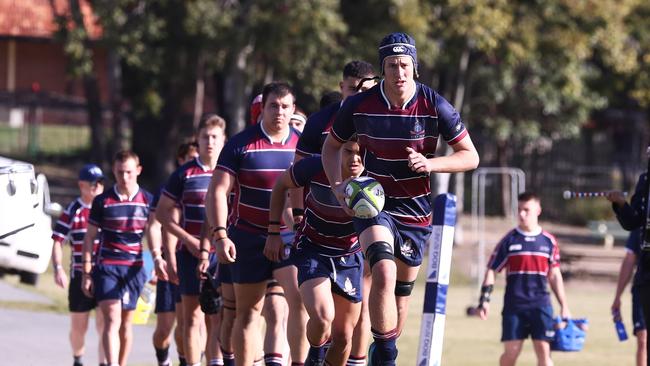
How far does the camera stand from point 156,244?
12461 millimetres

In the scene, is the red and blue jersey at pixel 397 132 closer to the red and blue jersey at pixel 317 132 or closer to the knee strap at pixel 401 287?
the knee strap at pixel 401 287

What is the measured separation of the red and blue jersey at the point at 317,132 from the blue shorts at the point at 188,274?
90.9 inches

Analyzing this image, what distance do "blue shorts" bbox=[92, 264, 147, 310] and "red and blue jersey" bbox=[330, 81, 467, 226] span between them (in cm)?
417

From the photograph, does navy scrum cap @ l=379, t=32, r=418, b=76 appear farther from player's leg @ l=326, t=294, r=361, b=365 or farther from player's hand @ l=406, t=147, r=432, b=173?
player's leg @ l=326, t=294, r=361, b=365

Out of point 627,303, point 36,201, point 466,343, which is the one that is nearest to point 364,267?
point 36,201

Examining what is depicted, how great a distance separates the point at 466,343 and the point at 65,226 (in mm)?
5943

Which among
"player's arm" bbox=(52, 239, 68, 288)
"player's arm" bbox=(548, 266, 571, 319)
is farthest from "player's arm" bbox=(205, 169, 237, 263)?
"player's arm" bbox=(52, 239, 68, 288)

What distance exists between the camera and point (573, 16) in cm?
3158

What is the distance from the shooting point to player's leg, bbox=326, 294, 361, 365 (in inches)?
373

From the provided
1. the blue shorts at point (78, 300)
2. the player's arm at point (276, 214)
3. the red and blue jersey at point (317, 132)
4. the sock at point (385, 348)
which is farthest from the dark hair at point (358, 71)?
the blue shorts at point (78, 300)

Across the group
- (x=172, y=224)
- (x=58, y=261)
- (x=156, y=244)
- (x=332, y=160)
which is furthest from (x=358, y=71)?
(x=58, y=261)

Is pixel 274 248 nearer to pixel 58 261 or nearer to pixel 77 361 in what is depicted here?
pixel 77 361

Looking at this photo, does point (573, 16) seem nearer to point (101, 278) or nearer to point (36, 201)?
point (101, 278)

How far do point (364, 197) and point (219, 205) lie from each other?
1899mm
